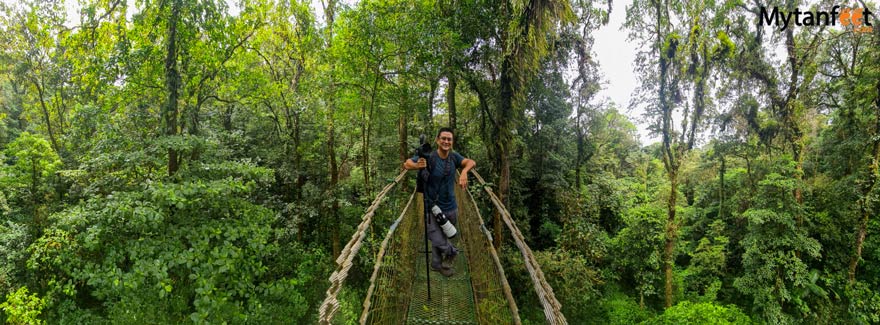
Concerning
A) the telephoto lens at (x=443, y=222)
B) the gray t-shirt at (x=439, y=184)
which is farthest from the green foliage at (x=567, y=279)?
the telephoto lens at (x=443, y=222)

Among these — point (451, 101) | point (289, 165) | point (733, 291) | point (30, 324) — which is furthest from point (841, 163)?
point (30, 324)

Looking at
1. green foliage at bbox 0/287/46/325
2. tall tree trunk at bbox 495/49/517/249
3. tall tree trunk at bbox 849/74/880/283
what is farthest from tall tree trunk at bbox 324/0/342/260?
tall tree trunk at bbox 849/74/880/283

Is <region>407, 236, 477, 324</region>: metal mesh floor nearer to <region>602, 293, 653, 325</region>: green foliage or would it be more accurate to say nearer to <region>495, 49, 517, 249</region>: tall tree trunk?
<region>495, 49, 517, 249</region>: tall tree trunk

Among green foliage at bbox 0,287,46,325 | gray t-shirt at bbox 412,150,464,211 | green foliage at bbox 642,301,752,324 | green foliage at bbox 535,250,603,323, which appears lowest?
green foliage at bbox 642,301,752,324

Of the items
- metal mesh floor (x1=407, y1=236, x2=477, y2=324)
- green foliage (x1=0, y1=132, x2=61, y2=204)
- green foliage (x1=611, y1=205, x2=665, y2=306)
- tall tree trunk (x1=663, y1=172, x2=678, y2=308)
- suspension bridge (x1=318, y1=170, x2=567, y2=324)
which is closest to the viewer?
suspension bridge (x1=318, y1=170, x2=567, y2=324)

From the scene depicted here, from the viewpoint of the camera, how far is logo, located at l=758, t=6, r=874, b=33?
17.5 feet

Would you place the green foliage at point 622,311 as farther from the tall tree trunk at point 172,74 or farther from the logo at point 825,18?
the tall tree trunk at point 172,74

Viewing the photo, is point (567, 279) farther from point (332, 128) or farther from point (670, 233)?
point (332, 128)

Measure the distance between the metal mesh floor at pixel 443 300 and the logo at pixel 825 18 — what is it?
275 inches

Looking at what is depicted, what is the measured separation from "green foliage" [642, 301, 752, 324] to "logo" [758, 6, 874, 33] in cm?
475

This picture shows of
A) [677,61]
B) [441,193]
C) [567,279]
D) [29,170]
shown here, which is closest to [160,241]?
[29,170]

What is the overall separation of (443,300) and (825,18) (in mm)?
7935

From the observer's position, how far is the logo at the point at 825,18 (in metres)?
5.33

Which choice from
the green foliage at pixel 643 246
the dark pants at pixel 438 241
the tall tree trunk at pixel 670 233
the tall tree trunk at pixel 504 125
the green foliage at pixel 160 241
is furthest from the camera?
the green foliage at pixel 643 246
